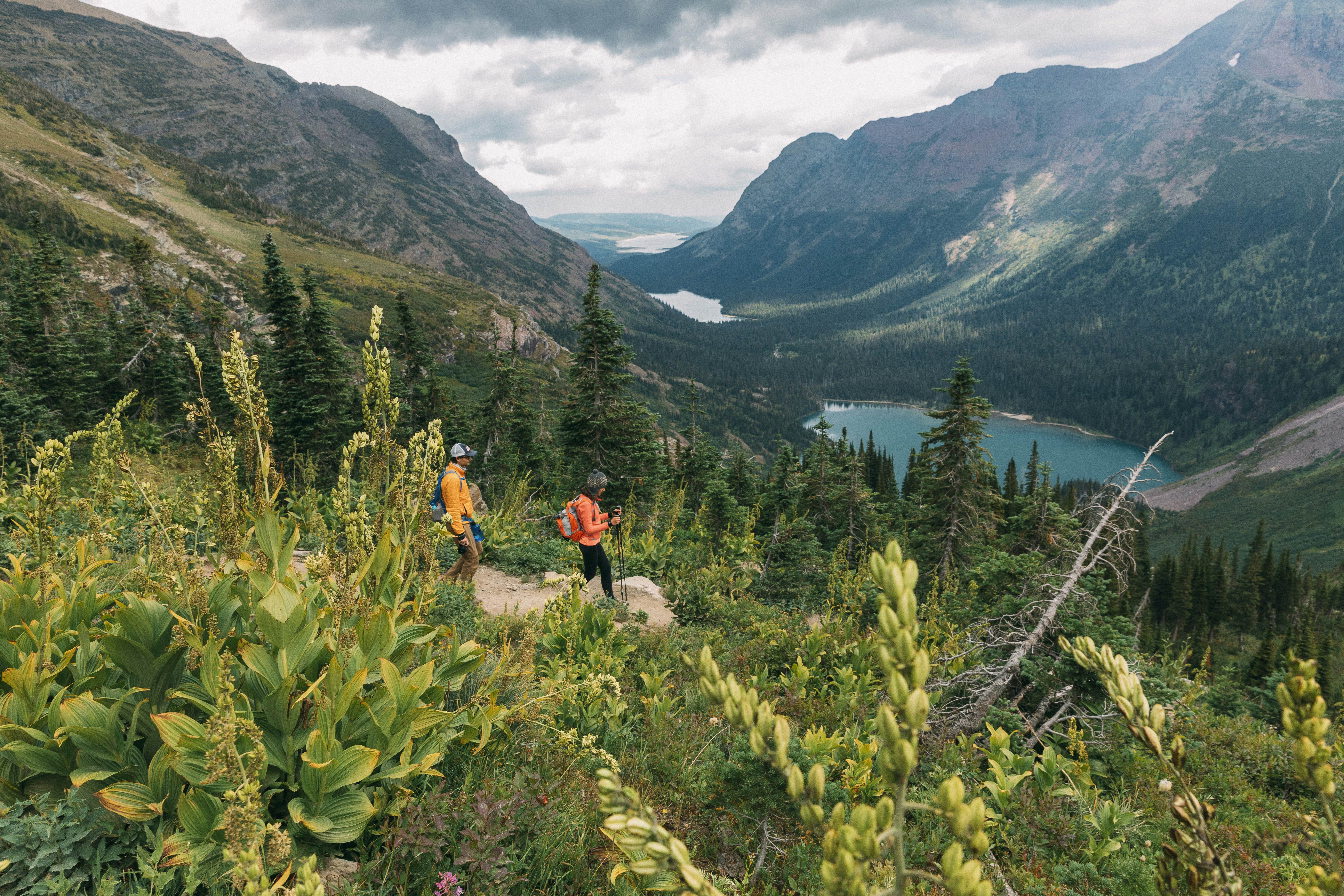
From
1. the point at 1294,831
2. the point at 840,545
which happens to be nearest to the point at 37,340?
the point at 840,545

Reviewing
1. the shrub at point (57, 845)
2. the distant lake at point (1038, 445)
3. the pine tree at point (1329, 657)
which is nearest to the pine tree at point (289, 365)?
the shrub at point (57, 845)

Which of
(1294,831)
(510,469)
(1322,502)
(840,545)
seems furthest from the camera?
(1322,502)

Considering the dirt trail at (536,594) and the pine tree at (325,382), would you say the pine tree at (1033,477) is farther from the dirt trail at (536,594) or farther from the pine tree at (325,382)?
the pine tree at (325,382)

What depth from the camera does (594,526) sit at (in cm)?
965

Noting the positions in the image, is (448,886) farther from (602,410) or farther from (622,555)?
(602,410)

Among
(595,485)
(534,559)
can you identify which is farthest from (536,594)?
(595,485)

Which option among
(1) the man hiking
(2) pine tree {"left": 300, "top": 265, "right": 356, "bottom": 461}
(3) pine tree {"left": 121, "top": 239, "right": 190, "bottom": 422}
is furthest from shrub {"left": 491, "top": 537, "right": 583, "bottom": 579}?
(3) pine tree {"left": 121, "top": 239, "right": 190, "bottom": 422}

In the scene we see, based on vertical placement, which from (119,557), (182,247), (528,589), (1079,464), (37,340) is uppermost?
(182,247)

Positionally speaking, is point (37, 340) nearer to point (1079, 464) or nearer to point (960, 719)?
point (960, 719)

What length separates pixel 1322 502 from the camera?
115938 millimetres

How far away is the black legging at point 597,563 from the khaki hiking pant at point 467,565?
1.70 meters

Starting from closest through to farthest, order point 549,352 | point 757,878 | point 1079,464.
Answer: point 757,878 < point 549,352 < point 1079,464

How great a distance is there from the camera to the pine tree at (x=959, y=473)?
19.9m

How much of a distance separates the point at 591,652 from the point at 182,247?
369 ft
